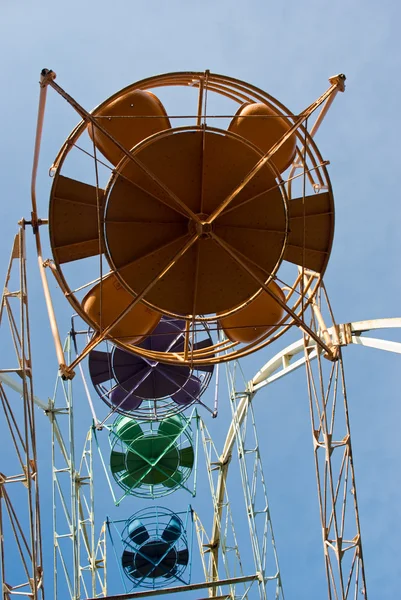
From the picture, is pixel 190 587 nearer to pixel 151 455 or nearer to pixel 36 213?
pixel 151 455

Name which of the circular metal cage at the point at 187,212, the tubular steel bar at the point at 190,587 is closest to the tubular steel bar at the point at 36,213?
the circular metal cage at the point at 187,212

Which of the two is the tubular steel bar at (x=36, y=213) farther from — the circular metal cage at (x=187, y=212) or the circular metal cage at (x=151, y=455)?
the circular metal cage at (x=151, y=455)

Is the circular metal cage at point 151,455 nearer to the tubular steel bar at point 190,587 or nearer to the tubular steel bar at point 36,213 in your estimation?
the tubular steel bar at point 190,587

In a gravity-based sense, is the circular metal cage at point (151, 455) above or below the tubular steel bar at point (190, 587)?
above

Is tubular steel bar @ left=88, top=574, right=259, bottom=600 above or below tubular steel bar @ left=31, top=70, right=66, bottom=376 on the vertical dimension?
below

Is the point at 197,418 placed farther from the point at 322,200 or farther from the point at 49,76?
the point at 49,76

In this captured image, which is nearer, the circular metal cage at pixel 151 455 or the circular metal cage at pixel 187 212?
the circular metal cage at pixel 187 212

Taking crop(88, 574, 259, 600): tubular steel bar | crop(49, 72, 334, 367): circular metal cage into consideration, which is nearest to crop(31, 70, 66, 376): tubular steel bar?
crop(49, 72, 334, 367): circular metal cage

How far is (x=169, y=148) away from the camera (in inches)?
568

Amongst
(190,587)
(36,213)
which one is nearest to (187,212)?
(36,213)

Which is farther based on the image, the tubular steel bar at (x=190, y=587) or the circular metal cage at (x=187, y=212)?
the tubular steel bar at (x=190, y=587)

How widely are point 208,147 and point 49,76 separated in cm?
359

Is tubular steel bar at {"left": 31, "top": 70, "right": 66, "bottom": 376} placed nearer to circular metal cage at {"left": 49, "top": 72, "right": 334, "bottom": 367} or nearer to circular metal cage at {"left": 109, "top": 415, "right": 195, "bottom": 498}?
circular metal cage at {"left": 49, "top": 72, "right": 334, "bottom": 367}

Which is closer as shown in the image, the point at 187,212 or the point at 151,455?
the point at 187,212
